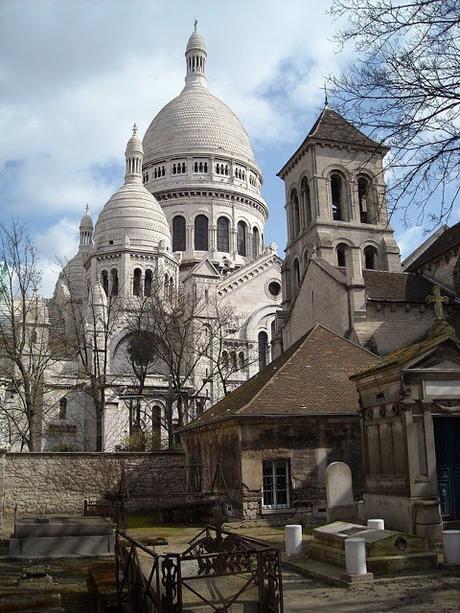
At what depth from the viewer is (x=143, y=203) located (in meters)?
64.5

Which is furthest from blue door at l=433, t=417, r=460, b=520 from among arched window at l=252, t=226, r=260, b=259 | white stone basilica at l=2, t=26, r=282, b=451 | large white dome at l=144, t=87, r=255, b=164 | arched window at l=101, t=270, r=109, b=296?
large white dome at l=144, t=87, r=255, b=164

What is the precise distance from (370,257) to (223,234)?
3766 cm

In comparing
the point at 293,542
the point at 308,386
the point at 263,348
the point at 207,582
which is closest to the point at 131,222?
the point at 263,348

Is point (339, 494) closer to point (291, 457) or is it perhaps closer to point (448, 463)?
point (448, 463)

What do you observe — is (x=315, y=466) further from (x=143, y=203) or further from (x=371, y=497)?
(x=143, y=203)

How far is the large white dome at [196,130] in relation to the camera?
8000 centimetres

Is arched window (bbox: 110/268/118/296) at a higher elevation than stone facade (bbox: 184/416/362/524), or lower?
higher

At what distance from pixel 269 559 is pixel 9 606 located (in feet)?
10.4

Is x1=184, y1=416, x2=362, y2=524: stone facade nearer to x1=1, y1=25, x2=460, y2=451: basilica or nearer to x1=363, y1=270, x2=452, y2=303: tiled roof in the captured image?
x1=1, y1=25, x2=460, y2=451: basilica

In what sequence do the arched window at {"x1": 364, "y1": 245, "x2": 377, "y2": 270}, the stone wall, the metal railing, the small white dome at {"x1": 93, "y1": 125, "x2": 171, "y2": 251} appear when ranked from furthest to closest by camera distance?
the small white dome at {"x1": 93, "y1": 125, "x2": 171, "y2": 251}
the arched window at {"x1": 364, "y1": 245, "x2": 377, "y2": 270}
the stone wall
the metal railing

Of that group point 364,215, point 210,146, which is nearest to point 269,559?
point 364,215

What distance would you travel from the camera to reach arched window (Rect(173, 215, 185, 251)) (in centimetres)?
7338

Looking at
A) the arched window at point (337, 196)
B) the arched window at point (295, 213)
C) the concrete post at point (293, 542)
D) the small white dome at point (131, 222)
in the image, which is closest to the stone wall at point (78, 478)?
the concrete post at point (293, 542)

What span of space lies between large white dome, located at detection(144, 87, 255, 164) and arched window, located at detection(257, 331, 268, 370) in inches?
1107
